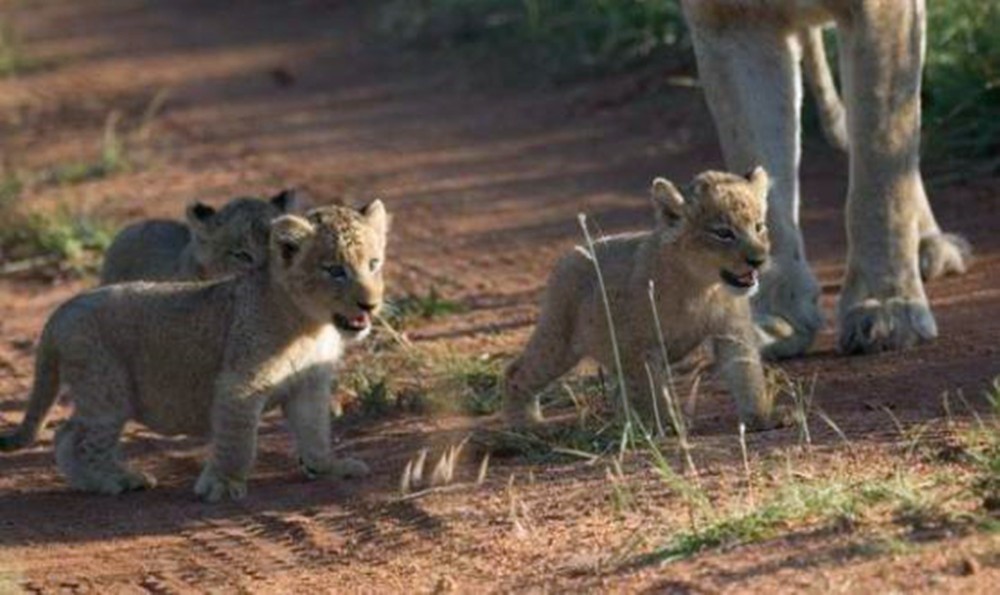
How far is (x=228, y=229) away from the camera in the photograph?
7840 mm

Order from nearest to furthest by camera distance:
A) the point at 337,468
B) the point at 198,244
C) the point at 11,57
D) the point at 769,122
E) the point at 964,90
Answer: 1. the point at 337,468
2. the point at 769,122
3. the point at 198,244
4. the point at 964,90
5. the point at 11,57

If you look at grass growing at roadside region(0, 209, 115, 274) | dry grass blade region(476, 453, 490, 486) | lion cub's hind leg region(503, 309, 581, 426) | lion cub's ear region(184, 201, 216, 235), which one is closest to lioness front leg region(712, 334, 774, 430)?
lion cub's hind leg region(503, 309, 581, 426)

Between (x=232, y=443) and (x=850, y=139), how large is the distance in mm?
2120

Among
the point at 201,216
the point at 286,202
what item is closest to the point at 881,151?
the point at 286,202

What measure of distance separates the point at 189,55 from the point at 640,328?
31.0 ft

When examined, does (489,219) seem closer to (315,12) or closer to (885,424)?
(885,424)

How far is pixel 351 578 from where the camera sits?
5.75 metres

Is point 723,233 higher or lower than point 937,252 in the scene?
higher

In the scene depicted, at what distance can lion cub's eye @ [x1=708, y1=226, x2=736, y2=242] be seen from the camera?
254 inches

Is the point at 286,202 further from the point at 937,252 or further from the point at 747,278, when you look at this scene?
the point at 937,252

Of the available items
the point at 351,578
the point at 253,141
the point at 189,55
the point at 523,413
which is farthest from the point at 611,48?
the point at 351,578

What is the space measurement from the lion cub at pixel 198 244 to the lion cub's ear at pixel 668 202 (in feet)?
3.92

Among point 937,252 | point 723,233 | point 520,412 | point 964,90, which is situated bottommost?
point 937,252

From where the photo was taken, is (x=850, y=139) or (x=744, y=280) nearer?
(x=744, y=280)
